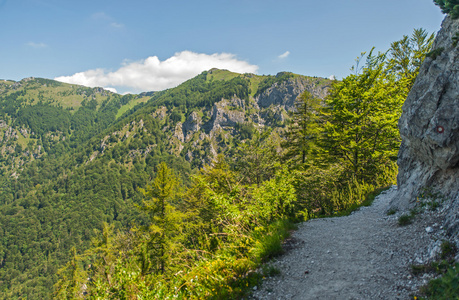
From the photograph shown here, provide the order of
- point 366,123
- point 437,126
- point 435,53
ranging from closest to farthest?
point 437,126 → point 435,53 → point 366,123

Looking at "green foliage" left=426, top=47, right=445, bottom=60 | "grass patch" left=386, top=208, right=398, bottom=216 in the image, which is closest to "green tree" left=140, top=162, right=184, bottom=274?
"grass patch" left=386, top=208, right=398, bottom=216

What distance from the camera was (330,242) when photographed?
6141 millimetres

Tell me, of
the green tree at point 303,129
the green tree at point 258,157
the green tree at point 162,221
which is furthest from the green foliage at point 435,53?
the green tree at point 162,221

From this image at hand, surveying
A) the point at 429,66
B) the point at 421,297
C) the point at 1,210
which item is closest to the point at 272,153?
the point at 429,66

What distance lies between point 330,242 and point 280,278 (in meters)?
2.31

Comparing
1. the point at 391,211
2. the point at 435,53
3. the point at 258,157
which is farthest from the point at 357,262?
the point at 258,157

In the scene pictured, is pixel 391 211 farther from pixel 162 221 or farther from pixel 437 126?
→ pixel 162 221

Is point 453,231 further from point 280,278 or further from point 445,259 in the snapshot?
point 280,278

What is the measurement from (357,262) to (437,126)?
169 inches

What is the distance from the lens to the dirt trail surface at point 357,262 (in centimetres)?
382

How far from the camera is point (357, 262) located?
→ 15.7 feet

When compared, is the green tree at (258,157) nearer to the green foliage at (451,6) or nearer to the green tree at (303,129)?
the green tree at (303,129)

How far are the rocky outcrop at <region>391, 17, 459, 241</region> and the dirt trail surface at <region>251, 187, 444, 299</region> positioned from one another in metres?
0.75

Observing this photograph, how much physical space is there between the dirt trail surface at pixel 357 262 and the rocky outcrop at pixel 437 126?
75 centimetres
